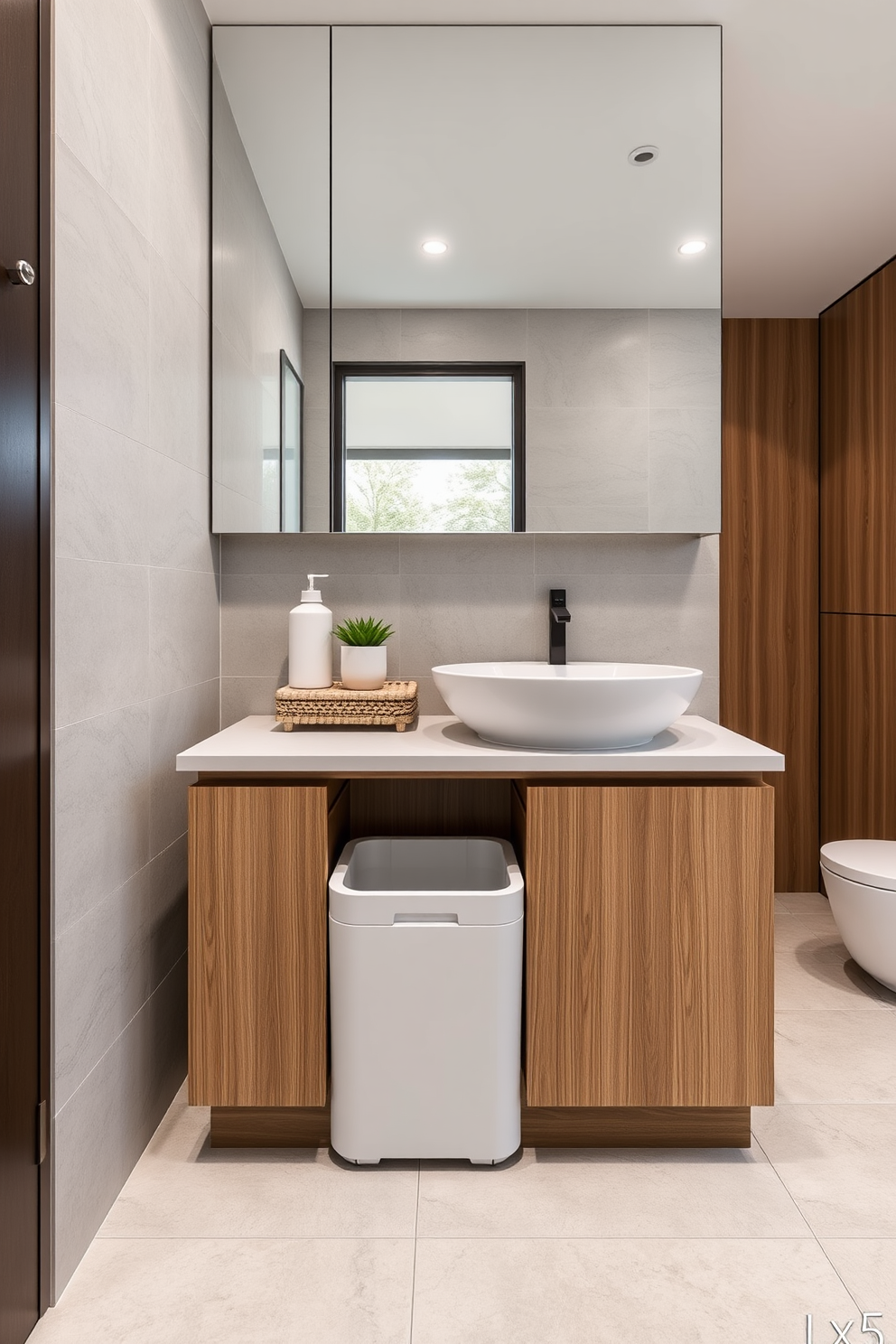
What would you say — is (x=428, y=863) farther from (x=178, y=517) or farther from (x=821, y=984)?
(x=821, y=984)

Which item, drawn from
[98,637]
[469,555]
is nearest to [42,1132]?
[98,637]

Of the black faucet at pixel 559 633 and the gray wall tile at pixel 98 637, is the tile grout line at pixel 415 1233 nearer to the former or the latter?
the gray wall tile at pixel 98 637

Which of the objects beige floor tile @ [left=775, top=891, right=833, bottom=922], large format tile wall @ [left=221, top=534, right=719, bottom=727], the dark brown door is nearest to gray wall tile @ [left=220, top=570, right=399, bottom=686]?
large format tile wall @ [left=221, top=534, right=719, bottom=727]

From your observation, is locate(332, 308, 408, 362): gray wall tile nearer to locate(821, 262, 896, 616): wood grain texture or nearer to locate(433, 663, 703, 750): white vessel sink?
locate(433, 663, 703, 750): white vessel sink

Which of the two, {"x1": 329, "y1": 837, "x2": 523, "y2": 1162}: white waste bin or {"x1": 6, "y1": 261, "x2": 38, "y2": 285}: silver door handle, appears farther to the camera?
{"x1": 329, "y1": 837, "x2": 523, "y2": 1162}: white waste bin

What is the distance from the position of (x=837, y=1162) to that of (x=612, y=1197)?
0.46 metres

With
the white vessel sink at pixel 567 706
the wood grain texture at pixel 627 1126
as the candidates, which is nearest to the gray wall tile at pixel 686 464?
the white vessel sink at pixel 567 706

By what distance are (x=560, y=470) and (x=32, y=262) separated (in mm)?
1259

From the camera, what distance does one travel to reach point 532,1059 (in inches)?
63.6

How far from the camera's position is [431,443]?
214cm

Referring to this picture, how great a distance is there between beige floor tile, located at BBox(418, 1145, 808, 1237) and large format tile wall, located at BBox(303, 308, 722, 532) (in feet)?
4.46

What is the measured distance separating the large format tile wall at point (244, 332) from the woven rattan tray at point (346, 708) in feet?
1.48

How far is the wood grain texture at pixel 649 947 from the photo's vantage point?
5.24ft

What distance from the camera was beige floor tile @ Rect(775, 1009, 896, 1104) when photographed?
193 cm
